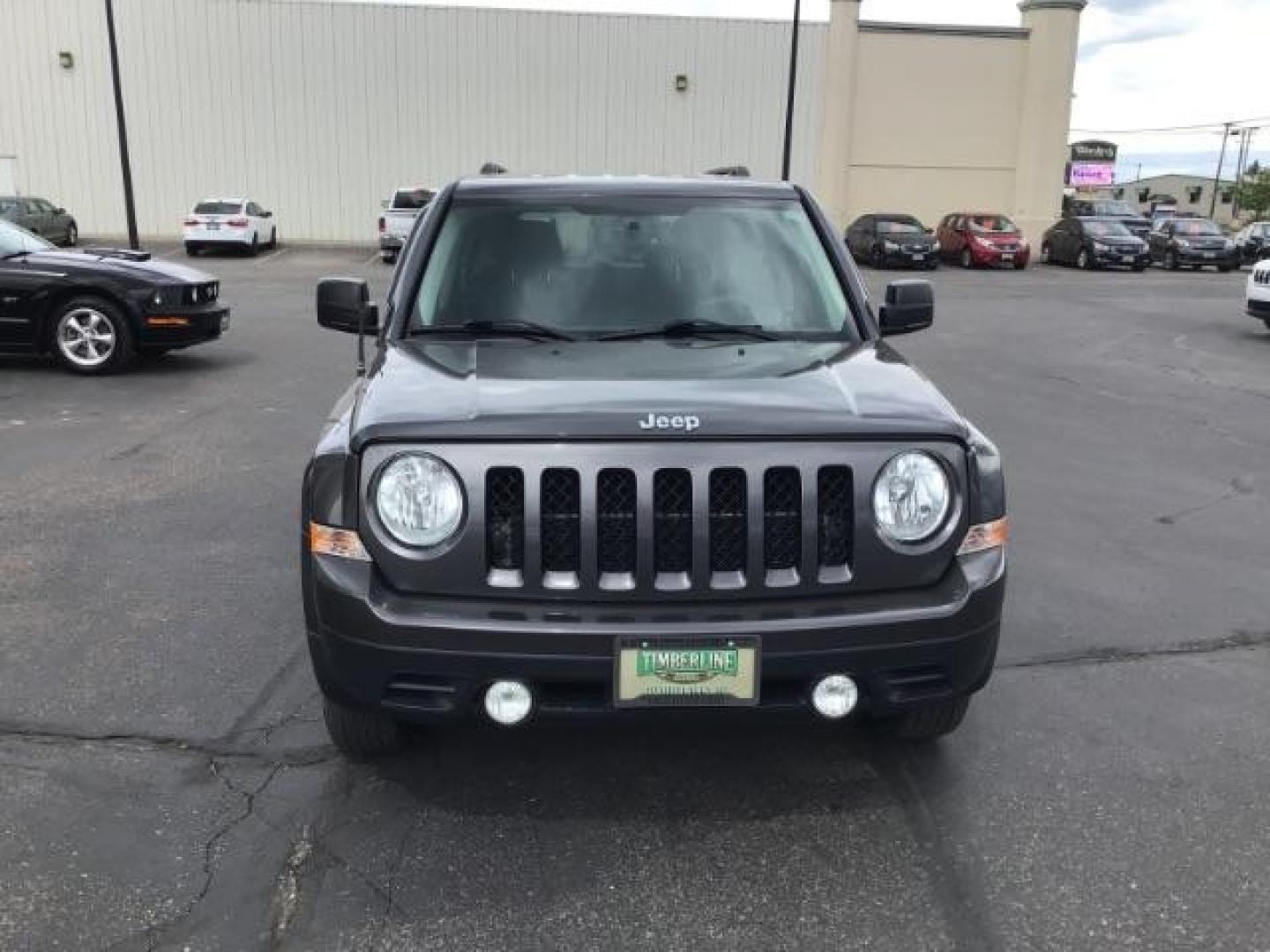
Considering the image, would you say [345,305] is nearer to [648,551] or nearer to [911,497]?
[648,551]

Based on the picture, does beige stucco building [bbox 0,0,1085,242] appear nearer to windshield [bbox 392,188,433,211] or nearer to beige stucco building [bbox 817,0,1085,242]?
beige stucco building [bbox 817,0,1085,242]

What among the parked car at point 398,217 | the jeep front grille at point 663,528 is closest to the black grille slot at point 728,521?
the jeep front grille at point 663,528

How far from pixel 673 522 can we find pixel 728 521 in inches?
5.6

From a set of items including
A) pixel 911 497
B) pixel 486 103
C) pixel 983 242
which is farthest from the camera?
pixel 486 103

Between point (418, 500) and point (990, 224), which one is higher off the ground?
point (418, 500)

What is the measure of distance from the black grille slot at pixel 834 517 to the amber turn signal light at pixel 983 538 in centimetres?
33

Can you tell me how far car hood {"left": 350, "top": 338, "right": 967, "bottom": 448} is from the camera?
2.89 meters

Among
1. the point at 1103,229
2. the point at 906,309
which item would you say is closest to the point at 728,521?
the point at 906,309

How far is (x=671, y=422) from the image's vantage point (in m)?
2.89

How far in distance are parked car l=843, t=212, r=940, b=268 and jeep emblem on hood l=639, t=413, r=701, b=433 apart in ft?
96.5

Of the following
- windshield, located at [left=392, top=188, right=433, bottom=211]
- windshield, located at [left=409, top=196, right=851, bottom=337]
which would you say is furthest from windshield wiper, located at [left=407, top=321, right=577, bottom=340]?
windshield, located at [left=392, top=188, right=433, bottom=211]

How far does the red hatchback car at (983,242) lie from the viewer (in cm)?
3212

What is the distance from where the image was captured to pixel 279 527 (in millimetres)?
6090

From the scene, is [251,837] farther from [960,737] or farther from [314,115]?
[314,115]
